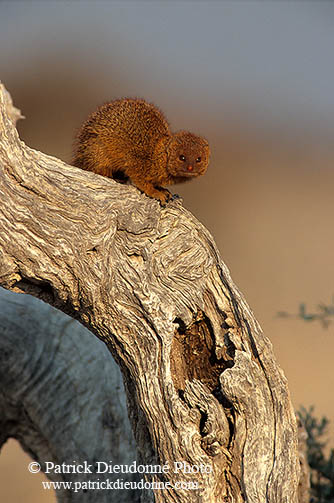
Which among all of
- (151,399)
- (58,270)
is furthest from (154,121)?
(151,399)

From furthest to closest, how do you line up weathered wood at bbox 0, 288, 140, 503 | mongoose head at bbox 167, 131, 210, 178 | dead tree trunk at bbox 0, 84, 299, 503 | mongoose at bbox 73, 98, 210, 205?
weathered wood at bbox 0, 288, 140, 503 < mongoose head at bbox 167, 131, 210, 178 < mongoose at bbox 73, 98, 210, 205 < dead tree trunk at bbox 0, 84, 299, 503

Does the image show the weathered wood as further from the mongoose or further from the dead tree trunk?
the mongoose

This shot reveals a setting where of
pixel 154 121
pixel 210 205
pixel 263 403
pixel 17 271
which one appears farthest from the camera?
pixel 210 205

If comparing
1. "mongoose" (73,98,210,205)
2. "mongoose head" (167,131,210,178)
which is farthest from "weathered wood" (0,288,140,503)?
"mongoose head" (167,131,210,178)

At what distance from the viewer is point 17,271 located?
9.28ft

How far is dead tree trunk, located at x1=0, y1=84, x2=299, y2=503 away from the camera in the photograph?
286 centimetres

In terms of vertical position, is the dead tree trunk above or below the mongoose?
below

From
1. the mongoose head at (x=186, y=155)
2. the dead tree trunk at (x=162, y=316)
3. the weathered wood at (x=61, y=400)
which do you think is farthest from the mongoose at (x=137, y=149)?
the weathered wood at (x=61, y=400)

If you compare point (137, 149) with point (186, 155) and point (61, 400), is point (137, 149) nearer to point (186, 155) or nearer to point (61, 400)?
point (186, 155)

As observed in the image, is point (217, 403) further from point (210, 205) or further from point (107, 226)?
point (210, 205)

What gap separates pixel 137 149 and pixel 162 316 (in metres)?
0.94

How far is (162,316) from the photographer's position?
3135 mm

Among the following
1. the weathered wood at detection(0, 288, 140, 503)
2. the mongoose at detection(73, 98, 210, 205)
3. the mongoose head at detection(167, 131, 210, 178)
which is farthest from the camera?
the weathered wood at detection(0, 288, 140, 503)

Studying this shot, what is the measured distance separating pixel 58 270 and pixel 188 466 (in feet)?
3.59
